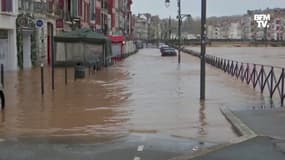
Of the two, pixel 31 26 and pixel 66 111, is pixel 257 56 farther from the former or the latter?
pixel 66 111

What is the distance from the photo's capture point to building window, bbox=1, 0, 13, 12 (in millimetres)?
36559

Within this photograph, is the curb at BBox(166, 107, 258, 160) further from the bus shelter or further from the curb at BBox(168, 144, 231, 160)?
the bus shelter

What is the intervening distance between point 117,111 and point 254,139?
255 inches

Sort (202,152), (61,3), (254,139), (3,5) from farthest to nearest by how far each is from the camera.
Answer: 1. (61,3)
2. (3,5)
3. (254,139)
4. (202,152)

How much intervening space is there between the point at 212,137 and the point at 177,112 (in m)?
4.44

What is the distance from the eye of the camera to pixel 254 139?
35.9ft

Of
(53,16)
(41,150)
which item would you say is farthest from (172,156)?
(53,16)

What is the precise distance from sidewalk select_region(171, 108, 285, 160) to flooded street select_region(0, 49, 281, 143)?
398 mm

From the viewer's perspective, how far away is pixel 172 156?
9.77 metres

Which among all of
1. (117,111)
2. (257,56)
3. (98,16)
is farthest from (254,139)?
(257,56)

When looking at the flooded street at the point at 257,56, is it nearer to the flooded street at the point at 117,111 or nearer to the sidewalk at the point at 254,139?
the flooded street at the point at 117,111

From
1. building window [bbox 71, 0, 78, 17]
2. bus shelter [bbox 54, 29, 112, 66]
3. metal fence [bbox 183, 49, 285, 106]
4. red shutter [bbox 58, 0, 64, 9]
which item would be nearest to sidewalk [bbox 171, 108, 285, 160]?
metal fence [bbox 183, 49, 285, 106]

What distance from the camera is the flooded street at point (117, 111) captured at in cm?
1273

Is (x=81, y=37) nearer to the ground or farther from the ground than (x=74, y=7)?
nearer to the ground
